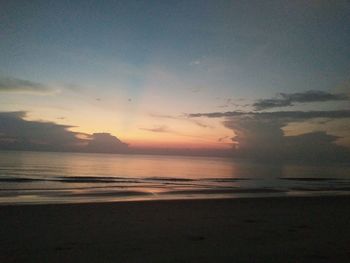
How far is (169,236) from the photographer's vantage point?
9.81 meters

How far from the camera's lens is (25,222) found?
11844 millimetres

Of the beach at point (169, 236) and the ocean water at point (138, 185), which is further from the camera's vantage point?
the ocean water at point (138, 185)

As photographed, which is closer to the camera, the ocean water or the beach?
the beach

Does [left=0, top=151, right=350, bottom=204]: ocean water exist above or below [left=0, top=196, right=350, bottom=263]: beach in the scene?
above

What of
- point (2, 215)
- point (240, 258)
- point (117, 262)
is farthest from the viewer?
point (2, 215)

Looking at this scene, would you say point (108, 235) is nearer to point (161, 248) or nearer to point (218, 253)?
point (161, 248)

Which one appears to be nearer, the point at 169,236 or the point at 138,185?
the point at 169,236

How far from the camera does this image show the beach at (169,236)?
25.5ft

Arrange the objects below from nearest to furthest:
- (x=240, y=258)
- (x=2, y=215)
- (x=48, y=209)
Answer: (x=240, y=258) < (x=2, y=215) < (x=48, y=209)

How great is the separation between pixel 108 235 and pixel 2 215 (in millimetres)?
5868

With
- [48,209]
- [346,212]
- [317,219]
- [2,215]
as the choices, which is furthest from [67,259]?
[346,212]

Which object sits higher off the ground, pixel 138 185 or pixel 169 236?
pixel 138 185

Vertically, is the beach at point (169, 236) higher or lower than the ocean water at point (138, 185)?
lower

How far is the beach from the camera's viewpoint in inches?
306
